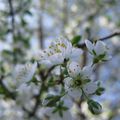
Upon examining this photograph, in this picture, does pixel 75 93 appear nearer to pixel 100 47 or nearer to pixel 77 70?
pixel 77 70

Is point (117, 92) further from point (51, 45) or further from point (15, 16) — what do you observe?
point (51, 45)

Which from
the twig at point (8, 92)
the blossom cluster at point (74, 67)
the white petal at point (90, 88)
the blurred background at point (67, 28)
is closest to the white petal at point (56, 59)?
the blossom cluster at point (74, 67)

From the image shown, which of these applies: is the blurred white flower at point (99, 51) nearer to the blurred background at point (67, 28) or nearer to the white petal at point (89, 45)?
the white petal at point (89, 45)

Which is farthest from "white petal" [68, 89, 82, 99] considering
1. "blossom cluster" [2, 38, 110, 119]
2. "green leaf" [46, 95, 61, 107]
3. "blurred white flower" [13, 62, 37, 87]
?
"blurred white flower" [13, 62, 37, 87]

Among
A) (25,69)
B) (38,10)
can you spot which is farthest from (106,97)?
(25,69)

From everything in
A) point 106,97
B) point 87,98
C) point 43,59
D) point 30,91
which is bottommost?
point 106,97

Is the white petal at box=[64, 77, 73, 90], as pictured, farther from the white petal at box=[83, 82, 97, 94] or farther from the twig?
the twig

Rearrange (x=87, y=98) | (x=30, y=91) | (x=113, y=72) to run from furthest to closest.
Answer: (x=113, y=72), (x=30, y=91), (x=87, y=98)
